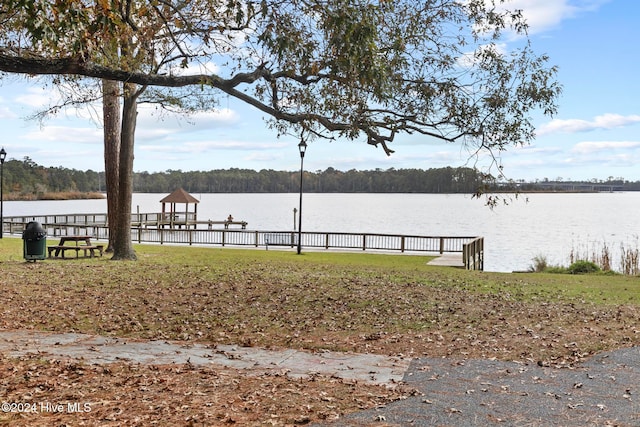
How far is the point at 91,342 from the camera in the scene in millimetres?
8805

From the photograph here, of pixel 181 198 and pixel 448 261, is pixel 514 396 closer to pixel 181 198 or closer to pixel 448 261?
pixel 448 261

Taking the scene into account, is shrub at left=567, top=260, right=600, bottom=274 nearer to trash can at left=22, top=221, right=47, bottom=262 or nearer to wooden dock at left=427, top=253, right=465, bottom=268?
wooden dock at left=427, top=253, right=465, bottom=268

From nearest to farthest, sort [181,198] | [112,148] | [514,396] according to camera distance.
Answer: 1. [514,396]
2. [112,148]
3. [181,198]

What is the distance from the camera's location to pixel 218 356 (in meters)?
8.05

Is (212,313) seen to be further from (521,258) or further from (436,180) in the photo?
(436,180)

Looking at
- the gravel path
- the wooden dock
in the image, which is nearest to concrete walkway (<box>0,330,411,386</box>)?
the gravel path

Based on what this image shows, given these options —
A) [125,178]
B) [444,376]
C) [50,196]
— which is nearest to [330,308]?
[444,376]

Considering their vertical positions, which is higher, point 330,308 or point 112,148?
point 112,148

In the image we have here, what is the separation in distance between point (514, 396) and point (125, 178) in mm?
17136

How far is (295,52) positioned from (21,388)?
5881 millimetres

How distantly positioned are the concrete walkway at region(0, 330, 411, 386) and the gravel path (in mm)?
456

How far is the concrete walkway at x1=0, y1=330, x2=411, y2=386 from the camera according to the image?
24.1ft

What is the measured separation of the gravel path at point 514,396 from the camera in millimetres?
5672

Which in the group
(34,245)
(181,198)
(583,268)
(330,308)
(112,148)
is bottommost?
(583,268)
